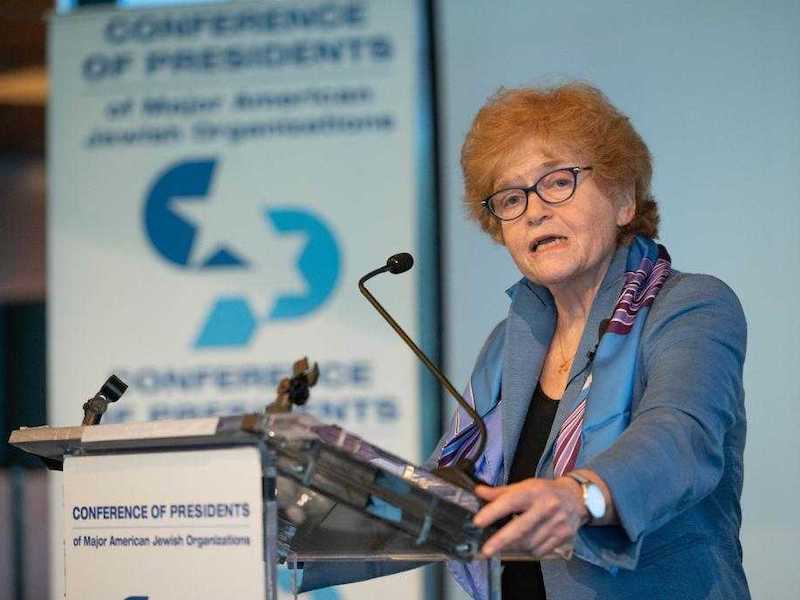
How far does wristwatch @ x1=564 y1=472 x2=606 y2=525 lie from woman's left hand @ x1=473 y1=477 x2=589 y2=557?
0.08ft

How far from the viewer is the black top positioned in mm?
2217

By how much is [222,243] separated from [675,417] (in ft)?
8.77

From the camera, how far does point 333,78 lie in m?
4.26

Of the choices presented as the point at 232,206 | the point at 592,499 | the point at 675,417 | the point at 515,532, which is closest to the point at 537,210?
the point at 675,417

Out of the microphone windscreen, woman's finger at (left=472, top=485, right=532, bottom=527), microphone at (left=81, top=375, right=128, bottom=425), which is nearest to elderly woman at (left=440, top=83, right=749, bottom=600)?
woman's finger at (left=472, top=485, right=532, bottom=527)

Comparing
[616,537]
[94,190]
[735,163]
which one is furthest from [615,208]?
[94,190]

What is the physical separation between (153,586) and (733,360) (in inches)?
40.1

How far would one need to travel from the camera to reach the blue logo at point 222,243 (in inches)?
165

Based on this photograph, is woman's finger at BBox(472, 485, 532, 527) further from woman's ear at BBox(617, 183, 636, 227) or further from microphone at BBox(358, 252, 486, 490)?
woman's ear at BBox(617, 183, 636, 227)

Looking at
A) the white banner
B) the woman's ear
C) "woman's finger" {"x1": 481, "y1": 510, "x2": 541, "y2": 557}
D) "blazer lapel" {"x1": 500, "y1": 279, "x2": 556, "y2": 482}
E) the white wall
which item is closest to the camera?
"woman's finger" {"x1": 481, "y1": 510, "x2": 541, "y2": 557}

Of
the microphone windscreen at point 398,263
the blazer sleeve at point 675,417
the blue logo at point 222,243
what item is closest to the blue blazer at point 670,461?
the blazer sleeve at point 675,417

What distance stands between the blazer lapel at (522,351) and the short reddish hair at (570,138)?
0.21 meters

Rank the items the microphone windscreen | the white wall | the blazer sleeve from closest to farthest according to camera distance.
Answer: the blazer sleeve
the microphone windscreen
the white wall

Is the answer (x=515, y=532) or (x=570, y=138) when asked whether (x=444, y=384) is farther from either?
(x=570, y=138)
